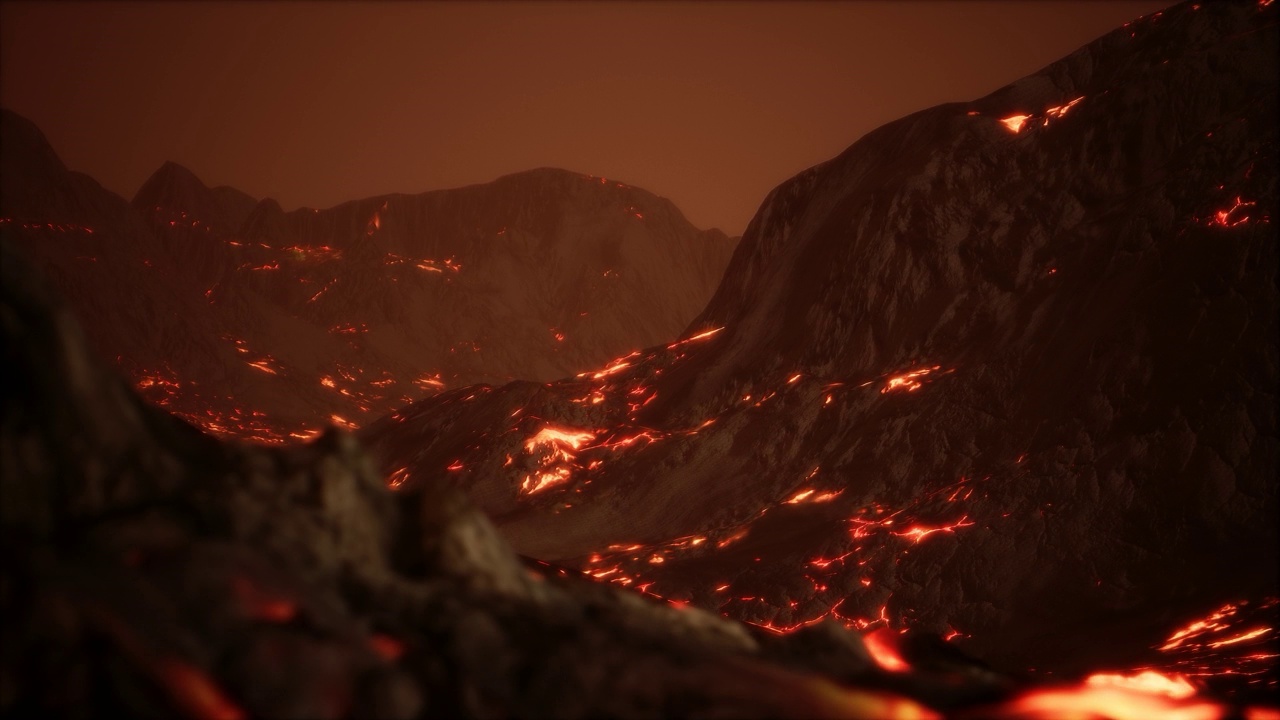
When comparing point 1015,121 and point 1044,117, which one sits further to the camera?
point 1015,121

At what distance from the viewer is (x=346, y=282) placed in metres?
111

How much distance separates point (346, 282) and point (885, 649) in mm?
108485

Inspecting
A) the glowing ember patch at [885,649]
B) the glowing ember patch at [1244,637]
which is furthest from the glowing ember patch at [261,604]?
the glowing ember patch at [1244,637]

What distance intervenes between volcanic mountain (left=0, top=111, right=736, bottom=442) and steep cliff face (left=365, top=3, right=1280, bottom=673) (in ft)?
113

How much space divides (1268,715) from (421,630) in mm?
6213

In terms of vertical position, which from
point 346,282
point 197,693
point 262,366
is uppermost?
point 346,282

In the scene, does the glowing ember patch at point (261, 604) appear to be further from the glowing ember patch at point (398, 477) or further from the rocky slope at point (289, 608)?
the glowing ember patch at point (398, 477)

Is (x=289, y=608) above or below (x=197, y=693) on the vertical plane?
above

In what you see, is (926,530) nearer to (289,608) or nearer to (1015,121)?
(1015,121)

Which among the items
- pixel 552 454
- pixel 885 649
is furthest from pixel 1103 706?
pixel 552 454

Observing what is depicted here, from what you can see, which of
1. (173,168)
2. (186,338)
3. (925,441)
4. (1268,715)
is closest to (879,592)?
(925,441)

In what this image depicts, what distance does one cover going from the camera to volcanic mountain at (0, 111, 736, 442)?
78.2 m

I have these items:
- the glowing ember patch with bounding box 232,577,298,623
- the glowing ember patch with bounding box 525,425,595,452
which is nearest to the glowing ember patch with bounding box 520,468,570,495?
the glowing ember patch with bounding box 525,425,595,452

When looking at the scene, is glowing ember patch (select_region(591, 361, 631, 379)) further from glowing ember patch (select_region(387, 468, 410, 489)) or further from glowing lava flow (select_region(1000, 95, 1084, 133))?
glowing lava flow (select_region(1000, 95, 1084, 133))
